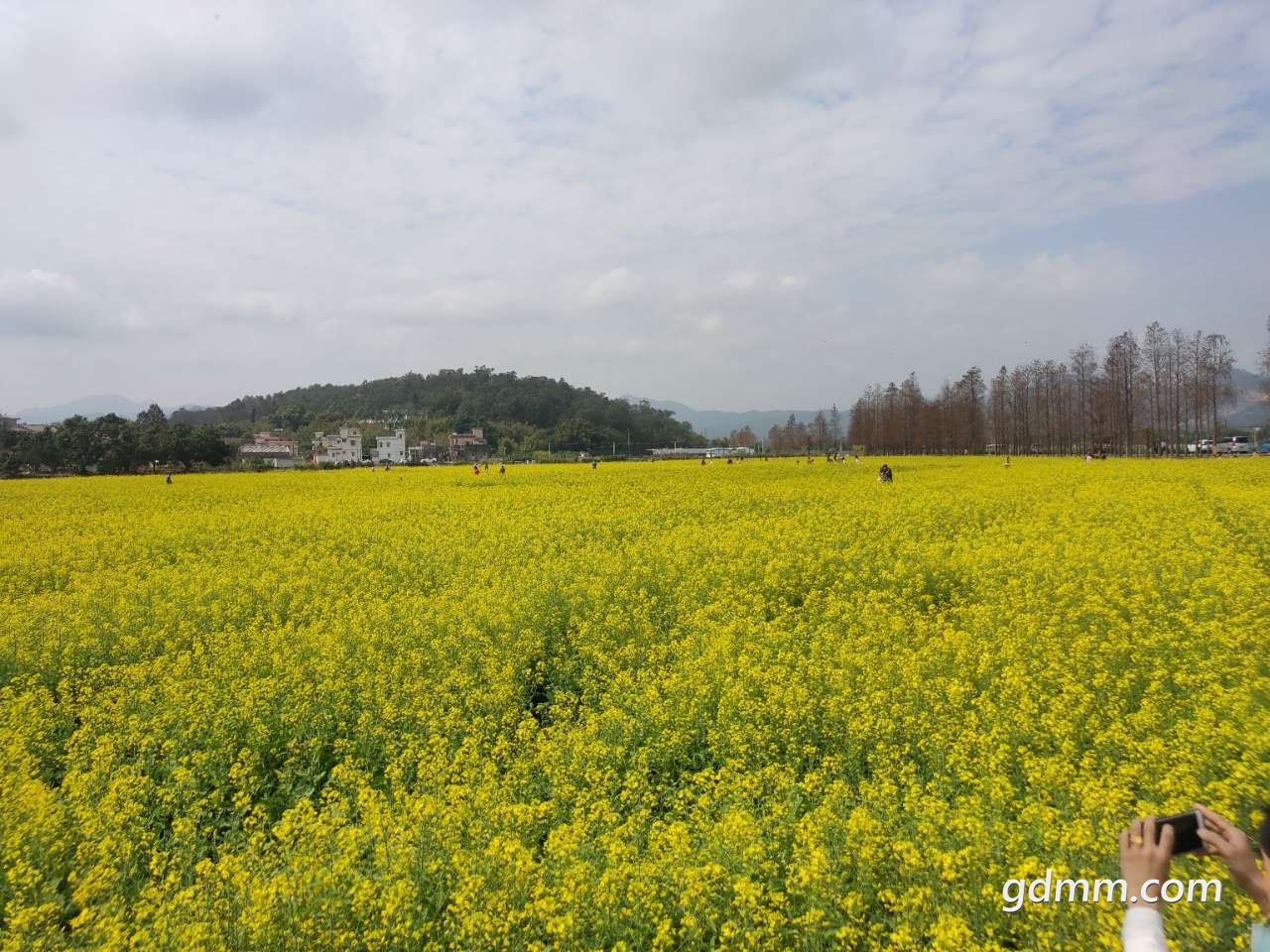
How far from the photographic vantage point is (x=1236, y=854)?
6.44ft

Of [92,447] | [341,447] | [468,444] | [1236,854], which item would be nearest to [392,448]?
[341,447]

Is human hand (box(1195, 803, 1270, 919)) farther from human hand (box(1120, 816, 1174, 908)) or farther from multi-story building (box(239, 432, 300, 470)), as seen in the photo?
multi-story building (box(239, 432, 300, 470))

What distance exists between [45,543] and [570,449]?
8813 cm

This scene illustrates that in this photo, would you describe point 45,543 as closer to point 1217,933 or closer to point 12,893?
point 12,893

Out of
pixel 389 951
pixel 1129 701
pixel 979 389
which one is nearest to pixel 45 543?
pixel 389 951

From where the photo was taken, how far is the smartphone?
2.08 meters

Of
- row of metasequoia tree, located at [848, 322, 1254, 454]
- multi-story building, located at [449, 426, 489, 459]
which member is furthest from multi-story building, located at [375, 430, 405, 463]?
row of metasequoia tree, located at [848, 322, 1254, 454]

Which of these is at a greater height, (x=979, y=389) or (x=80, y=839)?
(x=979, y=389)

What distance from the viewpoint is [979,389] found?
78062mm

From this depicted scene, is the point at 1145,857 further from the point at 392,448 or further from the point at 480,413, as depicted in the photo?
the point at 480,413

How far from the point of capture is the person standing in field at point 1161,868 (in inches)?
77.8

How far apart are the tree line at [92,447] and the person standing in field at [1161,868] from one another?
70.2 meters

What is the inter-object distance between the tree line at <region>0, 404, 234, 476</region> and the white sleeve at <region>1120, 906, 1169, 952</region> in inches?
2762

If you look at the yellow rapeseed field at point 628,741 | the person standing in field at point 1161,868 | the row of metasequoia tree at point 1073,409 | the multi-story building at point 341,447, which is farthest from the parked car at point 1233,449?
the multi-story building at point 341,447
